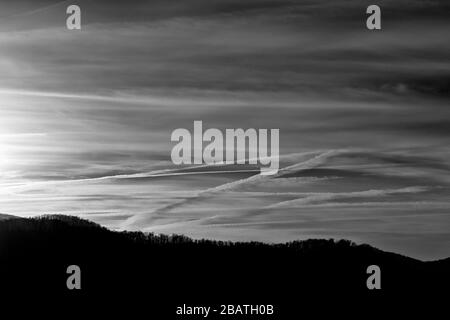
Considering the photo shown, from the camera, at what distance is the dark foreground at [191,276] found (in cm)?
7531

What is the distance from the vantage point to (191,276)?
8981 centimetres

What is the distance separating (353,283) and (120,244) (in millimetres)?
28955

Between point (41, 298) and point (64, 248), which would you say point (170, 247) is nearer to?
point (64, 248)

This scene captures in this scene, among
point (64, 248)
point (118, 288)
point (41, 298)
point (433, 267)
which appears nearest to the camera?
point (41, 298)

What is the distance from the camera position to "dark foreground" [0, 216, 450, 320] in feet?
247

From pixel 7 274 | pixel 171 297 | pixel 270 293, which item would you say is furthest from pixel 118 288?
pixel 270 293

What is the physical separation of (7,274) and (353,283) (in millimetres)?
41150
